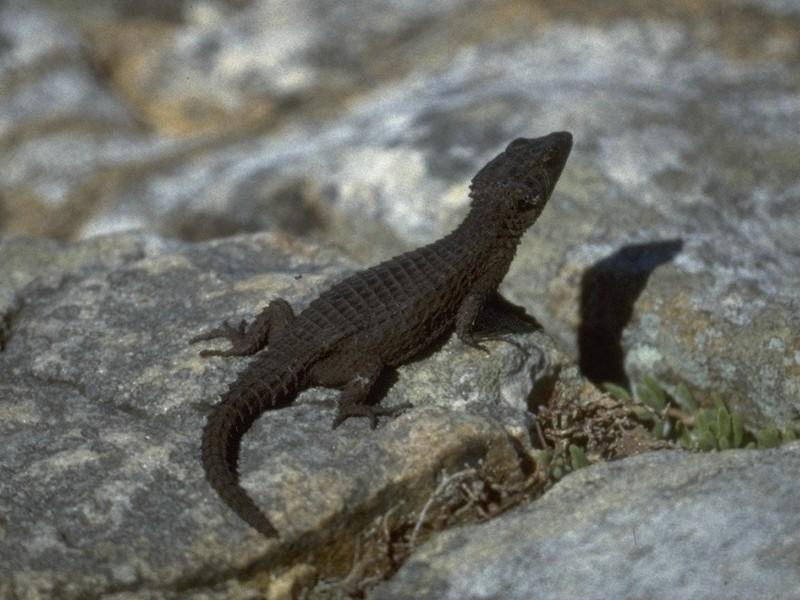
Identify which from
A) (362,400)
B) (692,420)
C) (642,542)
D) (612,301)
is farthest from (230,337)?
(692,420)

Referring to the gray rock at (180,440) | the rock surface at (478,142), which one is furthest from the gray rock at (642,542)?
the rock surface at (478,142)

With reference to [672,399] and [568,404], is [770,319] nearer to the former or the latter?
[672,399]

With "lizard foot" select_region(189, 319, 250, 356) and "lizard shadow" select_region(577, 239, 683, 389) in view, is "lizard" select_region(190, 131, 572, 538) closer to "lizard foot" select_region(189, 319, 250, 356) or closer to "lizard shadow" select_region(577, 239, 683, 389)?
"lizard foot" select_region(189, 319, 250, 356)

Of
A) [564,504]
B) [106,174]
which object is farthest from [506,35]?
[564,504]

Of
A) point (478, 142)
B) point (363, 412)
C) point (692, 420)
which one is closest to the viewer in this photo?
point (363, 412)

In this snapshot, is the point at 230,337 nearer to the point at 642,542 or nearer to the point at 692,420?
the point at 642,542

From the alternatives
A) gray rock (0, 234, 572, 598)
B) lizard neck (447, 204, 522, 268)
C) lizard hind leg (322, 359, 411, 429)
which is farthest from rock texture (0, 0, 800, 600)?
lizard neck (447, 204, 522, 268)
